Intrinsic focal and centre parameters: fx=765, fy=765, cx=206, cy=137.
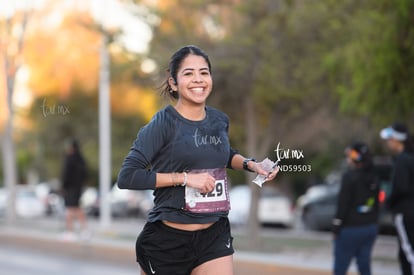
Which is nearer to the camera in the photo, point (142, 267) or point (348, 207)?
point (142, 267)

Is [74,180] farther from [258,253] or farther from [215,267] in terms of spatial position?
[215,267]

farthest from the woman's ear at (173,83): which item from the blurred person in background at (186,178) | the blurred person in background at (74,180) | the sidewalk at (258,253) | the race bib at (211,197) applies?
the blurred person in background at (74,180)

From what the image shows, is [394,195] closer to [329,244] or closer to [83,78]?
[329,244]

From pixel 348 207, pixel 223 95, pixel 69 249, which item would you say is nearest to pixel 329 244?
pixel 223 95

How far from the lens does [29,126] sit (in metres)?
30.3

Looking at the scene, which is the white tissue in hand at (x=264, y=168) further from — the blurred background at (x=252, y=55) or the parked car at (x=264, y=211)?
the parked car at (x=264, y=211)

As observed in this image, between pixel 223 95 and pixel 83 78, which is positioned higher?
pixel 83 78

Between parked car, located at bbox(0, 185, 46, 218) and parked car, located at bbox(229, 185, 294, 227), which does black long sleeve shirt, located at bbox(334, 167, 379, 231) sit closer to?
parked car, located at bbox(229, 185, 294, 227)

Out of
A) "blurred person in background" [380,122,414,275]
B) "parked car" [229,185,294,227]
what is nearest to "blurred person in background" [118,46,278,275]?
"blurred person in background" [380,122,414,275]

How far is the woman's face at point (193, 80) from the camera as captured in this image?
4.24 m

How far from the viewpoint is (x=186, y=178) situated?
4074 millimetres

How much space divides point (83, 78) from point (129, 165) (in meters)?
16.9

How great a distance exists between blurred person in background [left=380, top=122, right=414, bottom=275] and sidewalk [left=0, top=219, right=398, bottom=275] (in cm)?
225

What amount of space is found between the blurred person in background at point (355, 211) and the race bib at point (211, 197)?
150 inches
